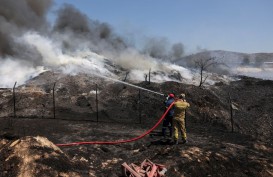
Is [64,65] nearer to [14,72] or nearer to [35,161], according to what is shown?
[14,72]

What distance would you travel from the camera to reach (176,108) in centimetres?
1212

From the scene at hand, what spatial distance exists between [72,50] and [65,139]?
2745 centimetres

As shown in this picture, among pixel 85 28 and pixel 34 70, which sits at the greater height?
pixel 85 28

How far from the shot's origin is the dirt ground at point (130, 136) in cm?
974

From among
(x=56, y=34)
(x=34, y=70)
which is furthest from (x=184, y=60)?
(x=34, y=70)

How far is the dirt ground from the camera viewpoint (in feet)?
32.0

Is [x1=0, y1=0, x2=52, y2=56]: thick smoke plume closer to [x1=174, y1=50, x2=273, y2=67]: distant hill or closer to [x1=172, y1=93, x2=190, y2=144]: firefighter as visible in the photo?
[x1=172, y1=93, x2=190, y2=144]: firefighter

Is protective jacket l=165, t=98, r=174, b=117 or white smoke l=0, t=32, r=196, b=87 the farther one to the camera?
white smoke l=0, t=32, r=196, b=87

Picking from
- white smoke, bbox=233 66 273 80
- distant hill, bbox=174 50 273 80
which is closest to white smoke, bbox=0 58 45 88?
distant hill, bbox=174 50 273 80

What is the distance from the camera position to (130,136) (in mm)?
13953

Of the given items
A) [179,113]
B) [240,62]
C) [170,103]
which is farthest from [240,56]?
[179,113]

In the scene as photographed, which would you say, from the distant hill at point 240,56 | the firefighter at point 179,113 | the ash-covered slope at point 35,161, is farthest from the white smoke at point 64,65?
the distant hill at point 240,56

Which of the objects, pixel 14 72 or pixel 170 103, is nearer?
pixel 170 103

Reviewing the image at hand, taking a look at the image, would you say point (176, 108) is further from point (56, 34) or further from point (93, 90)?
point (56, 34)
